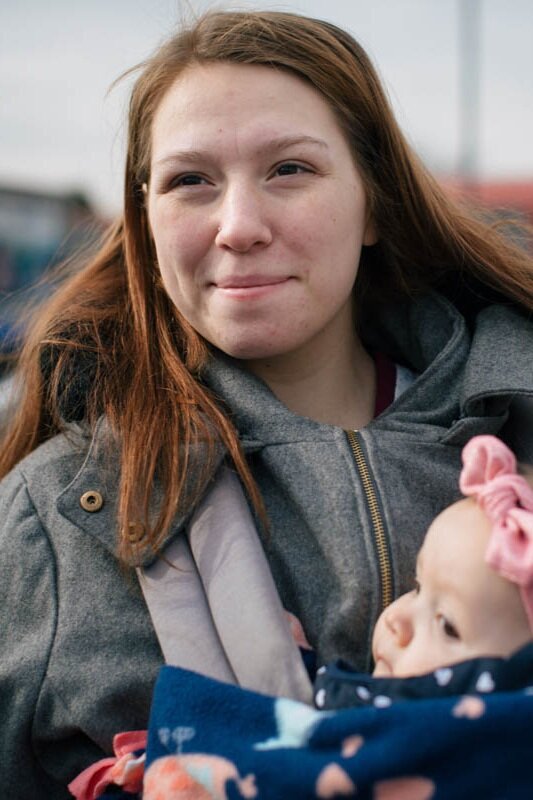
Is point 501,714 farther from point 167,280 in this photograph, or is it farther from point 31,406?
point 31,406

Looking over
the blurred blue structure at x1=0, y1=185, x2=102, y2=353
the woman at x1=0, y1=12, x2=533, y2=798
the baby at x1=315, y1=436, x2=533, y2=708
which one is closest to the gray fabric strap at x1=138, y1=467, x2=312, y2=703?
the woman at x1=0, y1=12, x2=533, y2=798

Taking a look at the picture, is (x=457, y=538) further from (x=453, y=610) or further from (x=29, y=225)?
(x=29, y=225)

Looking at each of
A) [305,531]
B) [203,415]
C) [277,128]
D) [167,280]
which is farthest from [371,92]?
[305,531]

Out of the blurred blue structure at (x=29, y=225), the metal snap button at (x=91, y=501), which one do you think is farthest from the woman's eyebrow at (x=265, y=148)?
the blurred blue structure at (x=29, y=225)

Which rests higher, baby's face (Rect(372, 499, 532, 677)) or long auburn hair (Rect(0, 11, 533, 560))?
long auburn hair (Rect(0, 11, 533, 560))

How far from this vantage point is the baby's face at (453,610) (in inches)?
62.3

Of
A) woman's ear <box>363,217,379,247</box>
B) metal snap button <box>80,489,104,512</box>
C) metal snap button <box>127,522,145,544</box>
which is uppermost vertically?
woman's ear <box>363,217,379,247</box>

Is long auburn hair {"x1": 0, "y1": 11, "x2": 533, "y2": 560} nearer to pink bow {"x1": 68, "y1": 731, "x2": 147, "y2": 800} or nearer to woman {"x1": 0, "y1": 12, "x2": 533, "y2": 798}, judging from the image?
woman {"x1": 0, "y1": 12, "x2": 533, "y2": 798}

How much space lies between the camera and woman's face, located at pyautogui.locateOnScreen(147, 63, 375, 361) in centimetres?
215

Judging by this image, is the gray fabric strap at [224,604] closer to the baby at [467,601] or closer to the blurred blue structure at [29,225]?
the baby at [467,601]

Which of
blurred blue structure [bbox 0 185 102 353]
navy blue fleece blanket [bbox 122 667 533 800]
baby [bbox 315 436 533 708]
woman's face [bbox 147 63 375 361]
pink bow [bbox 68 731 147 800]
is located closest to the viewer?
navy blue fleece blanket [bbox 122 667 533 800]

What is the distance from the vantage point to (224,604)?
6.64 ft

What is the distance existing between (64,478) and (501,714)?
3.90 feet

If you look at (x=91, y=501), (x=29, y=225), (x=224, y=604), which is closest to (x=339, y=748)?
(x=224, y=604)
